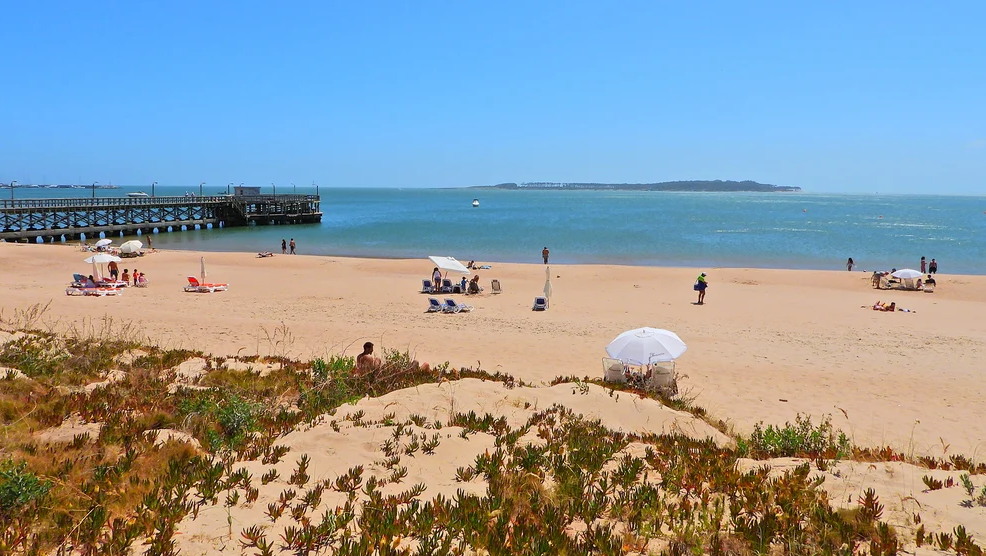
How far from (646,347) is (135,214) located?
194 ft

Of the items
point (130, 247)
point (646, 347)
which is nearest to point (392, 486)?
point (646, 347)

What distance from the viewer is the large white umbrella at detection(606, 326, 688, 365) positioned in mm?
9844

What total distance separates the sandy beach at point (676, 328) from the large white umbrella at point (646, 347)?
81 cm

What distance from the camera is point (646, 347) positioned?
10.0 meters

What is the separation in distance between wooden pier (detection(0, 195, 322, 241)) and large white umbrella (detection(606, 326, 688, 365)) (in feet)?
158

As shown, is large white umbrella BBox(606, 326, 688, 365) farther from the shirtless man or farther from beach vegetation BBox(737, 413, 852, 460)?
the shirtless man

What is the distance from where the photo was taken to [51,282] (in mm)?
23422

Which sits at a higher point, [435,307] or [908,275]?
[908,275]

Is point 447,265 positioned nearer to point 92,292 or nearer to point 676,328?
point 676,328

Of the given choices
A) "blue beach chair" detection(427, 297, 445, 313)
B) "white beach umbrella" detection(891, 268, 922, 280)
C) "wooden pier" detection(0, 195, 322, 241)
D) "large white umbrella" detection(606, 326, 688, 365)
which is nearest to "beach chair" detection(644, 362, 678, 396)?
"large white umbrella" detection(606, 326, 688, 365)

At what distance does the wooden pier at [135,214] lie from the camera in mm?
45781

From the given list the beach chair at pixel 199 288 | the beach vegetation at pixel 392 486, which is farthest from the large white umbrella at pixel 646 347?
the beach chair at pixel 199 288

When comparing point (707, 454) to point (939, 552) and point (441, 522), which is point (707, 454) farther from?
point (441, 522)

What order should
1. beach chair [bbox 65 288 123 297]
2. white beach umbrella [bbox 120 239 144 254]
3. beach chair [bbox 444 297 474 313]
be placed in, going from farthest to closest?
white beach umbrella [bbox 120 239 144 254], beach chair [bbox 65 288 123 297], beach chair [bbox 444 297 474 313]
